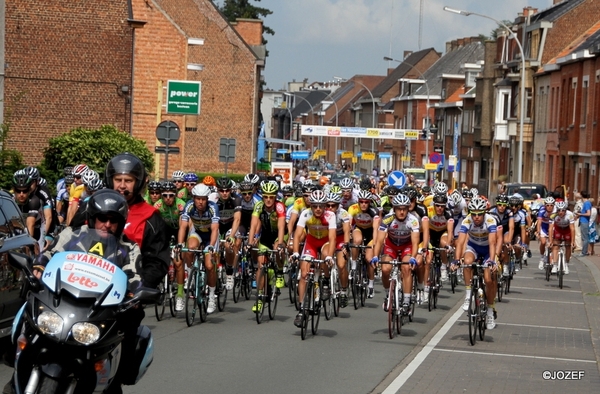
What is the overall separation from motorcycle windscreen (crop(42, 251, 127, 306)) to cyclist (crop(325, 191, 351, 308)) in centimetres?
913

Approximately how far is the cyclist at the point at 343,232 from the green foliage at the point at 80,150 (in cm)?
1589

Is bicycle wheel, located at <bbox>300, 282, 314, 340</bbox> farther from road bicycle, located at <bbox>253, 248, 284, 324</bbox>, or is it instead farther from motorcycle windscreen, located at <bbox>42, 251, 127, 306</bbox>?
motorcycle windscreen, located at <bbox>42, 251, 127, 306</bbox>

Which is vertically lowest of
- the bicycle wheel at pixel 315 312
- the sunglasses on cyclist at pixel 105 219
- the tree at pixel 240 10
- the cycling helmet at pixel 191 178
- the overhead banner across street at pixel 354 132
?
the bicycle wheel at pixel 315 312

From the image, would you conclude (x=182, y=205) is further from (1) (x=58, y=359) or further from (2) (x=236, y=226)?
(1) (x=58, y=359)

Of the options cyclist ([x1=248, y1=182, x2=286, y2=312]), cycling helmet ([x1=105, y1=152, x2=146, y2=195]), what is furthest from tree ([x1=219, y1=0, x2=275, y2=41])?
cycling helmet ([x1=105, y1=152, x2=146, y2=195])

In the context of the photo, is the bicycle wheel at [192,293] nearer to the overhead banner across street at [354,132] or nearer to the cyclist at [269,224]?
the cyclist at [269,224]

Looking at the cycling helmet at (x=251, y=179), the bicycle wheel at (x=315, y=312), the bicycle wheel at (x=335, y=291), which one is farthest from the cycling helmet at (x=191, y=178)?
the bicycle wheel at (x=315, y=312)

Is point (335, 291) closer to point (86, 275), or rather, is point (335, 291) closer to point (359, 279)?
point (359, 279)

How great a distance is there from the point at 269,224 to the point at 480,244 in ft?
11.2

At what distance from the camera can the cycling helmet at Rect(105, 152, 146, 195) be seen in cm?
668

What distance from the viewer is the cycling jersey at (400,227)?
47.6ft

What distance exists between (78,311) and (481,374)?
6.22 metres

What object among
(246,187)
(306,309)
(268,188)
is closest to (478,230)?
(306,309)

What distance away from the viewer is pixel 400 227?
47.8 ft
